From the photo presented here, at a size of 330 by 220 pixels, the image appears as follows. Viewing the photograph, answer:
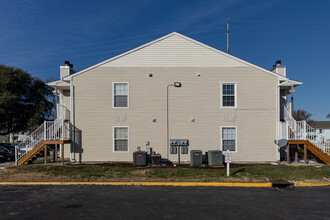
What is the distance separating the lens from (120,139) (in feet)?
45.2

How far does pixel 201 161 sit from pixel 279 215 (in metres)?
7.07

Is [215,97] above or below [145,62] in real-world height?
below

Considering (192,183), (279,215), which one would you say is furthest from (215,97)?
(279,215)

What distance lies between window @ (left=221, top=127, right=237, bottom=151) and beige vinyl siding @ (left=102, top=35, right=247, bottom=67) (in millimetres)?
3800

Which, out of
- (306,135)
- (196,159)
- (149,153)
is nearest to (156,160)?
(149,153)

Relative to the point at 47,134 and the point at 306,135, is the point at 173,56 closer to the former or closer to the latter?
the point at 47,134

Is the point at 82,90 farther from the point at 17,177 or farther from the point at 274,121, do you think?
the point at 274,121

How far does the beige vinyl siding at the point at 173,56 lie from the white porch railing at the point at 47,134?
417cm

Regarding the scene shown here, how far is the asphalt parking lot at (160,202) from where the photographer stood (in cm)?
577

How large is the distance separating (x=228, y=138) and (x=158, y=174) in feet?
17.8

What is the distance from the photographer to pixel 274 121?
13.9 metres

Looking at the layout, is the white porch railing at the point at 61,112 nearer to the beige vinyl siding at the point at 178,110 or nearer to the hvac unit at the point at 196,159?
the beige vinyl siding at the point at 178,110

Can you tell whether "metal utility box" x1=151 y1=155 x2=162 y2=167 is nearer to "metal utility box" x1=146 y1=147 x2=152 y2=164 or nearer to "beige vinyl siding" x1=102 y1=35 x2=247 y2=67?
"metal utility box" x1=146 y1=147 x2=152 y2=164

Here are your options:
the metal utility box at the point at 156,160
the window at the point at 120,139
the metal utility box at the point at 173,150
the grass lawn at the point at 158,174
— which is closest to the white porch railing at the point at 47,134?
the grass lawn at the point at 158,174
